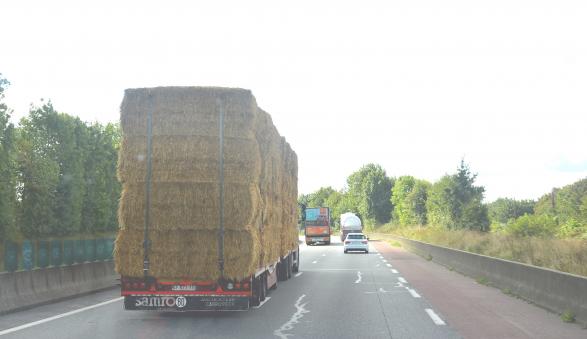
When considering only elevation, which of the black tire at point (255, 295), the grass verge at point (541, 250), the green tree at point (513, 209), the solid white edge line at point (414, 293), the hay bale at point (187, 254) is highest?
the green tree at point (513, 209)

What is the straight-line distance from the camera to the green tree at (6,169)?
43875 millimetres

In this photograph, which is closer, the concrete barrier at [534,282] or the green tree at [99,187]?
the concrete barrier at [534,282]

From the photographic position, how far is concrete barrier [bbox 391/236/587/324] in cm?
1110

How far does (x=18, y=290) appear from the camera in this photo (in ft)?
41.0

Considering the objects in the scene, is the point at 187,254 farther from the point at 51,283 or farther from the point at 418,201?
the point at 418,201

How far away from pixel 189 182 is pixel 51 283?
4.97m

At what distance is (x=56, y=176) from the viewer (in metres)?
51.3

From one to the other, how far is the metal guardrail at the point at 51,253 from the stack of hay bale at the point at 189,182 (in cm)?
368

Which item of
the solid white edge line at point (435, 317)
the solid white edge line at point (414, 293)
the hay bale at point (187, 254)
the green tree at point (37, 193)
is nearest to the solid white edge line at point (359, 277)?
the solid white edge line at point (414, 293)

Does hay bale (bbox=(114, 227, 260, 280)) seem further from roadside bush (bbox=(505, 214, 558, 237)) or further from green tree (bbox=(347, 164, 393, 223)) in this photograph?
green tree (bbox=(347, 164, 393, 223))

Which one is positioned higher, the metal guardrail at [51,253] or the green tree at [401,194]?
the green tree at [401,194]

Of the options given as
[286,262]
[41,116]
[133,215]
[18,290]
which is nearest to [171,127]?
[133,215]

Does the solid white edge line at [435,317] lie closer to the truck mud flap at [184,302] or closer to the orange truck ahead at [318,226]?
the truck mud flap at [184,302]

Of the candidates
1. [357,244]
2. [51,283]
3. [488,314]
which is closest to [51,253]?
[51,283]
